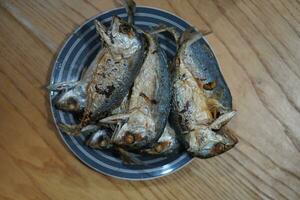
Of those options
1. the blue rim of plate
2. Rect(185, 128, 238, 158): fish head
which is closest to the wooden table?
the blue rim of plate

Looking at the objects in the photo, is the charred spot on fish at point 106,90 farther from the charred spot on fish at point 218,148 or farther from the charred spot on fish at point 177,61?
the charred spot on fish at point 218,148

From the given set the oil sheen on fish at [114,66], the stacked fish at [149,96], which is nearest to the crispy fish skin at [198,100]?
the stacked fish at [149,96]

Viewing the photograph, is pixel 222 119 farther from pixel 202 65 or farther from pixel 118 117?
pixel 118 117

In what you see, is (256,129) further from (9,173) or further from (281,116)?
(9,173)

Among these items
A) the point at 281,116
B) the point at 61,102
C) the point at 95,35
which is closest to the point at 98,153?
the point at 61,102

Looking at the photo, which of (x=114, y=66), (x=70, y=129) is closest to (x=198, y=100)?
(x=114, y=66)

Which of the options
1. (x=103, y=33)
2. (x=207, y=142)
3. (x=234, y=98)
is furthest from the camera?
(x=234, y=98)

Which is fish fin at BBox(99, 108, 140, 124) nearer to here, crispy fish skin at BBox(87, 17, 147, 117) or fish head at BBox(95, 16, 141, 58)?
crispy fish skin at BBox(87, 17, 147, 117)

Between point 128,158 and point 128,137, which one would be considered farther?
point 128,158
